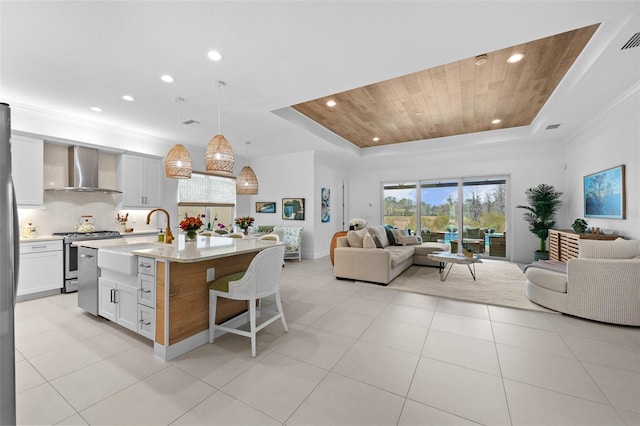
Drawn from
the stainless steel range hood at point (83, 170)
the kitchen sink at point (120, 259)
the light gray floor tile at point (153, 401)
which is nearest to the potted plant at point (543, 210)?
the light gray floor tile at point (153, 401)

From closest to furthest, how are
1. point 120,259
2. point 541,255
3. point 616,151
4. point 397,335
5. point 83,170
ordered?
point 120,259 → point 397,335 → point 616,151 → point 83,170 → point 541,255

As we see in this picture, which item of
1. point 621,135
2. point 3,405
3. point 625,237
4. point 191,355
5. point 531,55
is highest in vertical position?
point 531,55

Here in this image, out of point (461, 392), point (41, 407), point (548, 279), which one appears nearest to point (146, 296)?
point (41, 407)

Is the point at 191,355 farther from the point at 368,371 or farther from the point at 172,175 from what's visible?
the point at 172,175

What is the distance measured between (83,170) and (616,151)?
8.75m

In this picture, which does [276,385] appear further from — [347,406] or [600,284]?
[600,284]

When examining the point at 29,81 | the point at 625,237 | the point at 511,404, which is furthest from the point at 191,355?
the point at 625,237

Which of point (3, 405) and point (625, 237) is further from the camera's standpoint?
point (625, 237)

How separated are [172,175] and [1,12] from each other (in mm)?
1873

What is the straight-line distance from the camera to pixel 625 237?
3943 mm

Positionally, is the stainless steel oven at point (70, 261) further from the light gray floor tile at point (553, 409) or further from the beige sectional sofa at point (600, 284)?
the beige sectional sofa at point (600, 284)

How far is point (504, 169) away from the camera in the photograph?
674 cm

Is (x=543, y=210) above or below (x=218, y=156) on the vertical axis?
below

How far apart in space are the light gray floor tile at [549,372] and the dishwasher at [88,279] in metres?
4.19
